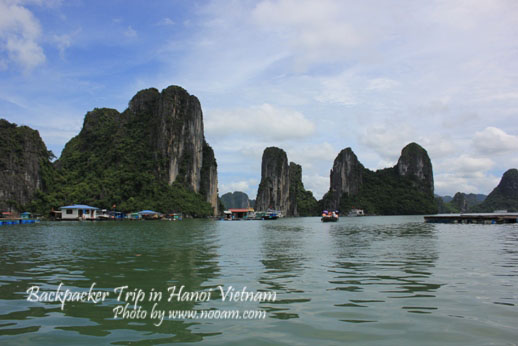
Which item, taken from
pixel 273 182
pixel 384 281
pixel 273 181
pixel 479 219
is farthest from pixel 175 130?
pixel 384 281

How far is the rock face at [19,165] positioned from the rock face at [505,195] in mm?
195877

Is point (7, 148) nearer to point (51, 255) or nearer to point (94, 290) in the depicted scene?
point (51, 255)

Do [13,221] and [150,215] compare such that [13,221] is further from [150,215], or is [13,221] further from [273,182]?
[273,182]

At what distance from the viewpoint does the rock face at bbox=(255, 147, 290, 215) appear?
18650 centimetres

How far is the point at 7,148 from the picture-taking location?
9356 cm

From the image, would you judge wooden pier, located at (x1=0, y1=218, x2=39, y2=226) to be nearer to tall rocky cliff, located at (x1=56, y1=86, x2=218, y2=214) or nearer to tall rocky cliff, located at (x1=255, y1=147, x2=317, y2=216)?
tall rocky cliff, located at (x1=56, y1=86, x2=218, y2=214)

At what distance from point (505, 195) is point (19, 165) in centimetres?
20919

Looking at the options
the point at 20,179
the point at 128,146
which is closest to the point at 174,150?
the point at 128,146

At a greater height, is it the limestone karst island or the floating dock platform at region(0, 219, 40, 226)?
the limestone karst island

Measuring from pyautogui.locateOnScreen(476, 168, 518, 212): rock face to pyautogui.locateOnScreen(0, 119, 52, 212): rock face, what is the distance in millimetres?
195877

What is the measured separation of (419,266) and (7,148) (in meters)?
105

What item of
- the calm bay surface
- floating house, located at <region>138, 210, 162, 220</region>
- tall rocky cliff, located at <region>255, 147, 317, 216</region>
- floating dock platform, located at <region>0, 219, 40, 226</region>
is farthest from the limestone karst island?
the calm bay surface

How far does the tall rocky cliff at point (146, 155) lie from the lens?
110 m

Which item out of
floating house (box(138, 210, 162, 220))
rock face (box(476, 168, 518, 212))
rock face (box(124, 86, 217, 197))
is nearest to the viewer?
floating house (box(138, 210, 162, 220))
